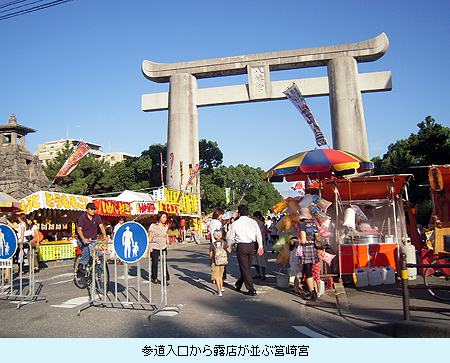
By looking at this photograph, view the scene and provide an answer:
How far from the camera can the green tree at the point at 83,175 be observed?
4153 cm

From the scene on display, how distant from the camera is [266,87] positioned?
31.8 m

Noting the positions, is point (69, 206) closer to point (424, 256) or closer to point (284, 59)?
point (424, 256)

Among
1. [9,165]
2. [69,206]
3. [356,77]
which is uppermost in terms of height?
[356,77]

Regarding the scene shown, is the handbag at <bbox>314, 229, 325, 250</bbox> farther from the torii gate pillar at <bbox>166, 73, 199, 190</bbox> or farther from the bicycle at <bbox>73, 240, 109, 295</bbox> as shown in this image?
the torii gate pillar at <bbox>166, 73, 199, 190</bbox>

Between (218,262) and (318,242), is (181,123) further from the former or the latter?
(318,242)

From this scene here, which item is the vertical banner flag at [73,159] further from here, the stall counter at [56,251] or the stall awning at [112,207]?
the stall counter at [56,251]

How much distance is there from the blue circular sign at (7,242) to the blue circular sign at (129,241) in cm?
274

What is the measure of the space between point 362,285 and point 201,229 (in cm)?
2770

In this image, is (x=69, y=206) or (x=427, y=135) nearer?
(x=69, y=206)

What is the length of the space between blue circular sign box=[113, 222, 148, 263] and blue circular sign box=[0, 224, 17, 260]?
2742mm

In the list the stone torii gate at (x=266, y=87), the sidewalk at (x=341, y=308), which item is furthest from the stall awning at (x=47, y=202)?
the stone torii gate at (x=266, y=87)

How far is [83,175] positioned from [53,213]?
28346mm

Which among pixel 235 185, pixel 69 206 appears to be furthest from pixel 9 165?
pixel 235 185
